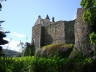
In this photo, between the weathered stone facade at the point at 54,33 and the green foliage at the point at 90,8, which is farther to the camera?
the weathered stone facade at the point at 54,33

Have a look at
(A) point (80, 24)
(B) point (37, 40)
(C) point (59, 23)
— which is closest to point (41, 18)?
(B) point (37, 40)

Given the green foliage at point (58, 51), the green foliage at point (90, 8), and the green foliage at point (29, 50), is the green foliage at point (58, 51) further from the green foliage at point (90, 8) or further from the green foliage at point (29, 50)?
the green foliage at point (90, 8)

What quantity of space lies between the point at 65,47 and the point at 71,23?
7.19 m

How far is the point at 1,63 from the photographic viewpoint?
2178cm

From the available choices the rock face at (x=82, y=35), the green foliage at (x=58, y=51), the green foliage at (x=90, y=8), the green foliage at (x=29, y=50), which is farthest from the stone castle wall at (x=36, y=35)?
the green foliage at (x=90, y=8)

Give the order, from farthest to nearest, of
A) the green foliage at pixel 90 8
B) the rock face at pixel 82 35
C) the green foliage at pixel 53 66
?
the rock face at pixel 82 35, the green foliage at pixel 53 66, the green foliage at pixel 90 8

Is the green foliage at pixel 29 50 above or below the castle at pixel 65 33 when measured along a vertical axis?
below

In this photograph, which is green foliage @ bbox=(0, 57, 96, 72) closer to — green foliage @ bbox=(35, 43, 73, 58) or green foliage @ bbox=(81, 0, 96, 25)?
green foliage @ bbox=(81, 0, 96, 25)

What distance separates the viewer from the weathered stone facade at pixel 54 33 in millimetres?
41094

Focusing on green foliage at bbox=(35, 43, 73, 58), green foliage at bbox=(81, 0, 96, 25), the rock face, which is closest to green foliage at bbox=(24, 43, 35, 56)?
green foliage at bbox=(35, 43, 73, 58)

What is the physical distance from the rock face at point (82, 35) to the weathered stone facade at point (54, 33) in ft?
24.8

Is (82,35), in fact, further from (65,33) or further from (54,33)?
(54,33)

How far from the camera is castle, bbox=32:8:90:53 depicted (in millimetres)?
31672

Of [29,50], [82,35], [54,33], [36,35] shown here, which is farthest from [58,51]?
[36,35]
